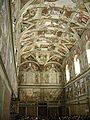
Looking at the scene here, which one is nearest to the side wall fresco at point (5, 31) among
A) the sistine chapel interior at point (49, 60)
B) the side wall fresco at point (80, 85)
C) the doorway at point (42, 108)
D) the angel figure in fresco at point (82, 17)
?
the sistine chapel interior at point (49, 60)

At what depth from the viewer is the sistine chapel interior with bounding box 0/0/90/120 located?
45.6 ft

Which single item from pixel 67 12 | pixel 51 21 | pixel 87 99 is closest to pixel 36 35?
pixel 51 21

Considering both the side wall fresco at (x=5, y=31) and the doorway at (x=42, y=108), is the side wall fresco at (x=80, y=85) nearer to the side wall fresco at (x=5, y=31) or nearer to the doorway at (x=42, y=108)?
the doorway at (x=42, y=108)

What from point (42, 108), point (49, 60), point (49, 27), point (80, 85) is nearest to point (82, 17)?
point (49, 27)

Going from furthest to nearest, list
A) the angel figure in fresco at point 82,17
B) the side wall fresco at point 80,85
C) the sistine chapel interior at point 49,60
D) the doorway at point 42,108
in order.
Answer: the doorway at point 42,108
the side wall fresco at point 80,85
the angel figure in fresco at point 82,17
the sistine chapel interior at point 49,60

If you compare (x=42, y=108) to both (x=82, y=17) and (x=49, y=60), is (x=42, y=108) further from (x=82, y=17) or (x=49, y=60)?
(x=82, y=17)

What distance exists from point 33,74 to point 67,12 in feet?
45.6

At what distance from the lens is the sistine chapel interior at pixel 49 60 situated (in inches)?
547

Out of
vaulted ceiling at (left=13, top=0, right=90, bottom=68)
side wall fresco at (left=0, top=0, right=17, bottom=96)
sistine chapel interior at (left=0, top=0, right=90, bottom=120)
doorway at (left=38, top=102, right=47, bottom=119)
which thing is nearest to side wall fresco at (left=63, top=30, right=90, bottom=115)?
sistine chapel interior at (left=0, top=0, right=90, bottom=120)

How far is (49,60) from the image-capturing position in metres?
26.5

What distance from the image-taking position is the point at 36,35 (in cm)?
1986

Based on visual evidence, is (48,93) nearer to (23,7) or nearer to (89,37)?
(89,37)

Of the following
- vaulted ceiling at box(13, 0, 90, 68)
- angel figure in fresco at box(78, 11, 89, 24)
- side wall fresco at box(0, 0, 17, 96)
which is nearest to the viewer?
side wall fresco at box(0, 0, 17, 96)

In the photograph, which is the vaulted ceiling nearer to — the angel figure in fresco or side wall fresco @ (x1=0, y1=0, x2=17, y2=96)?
the angel figure in fresco
